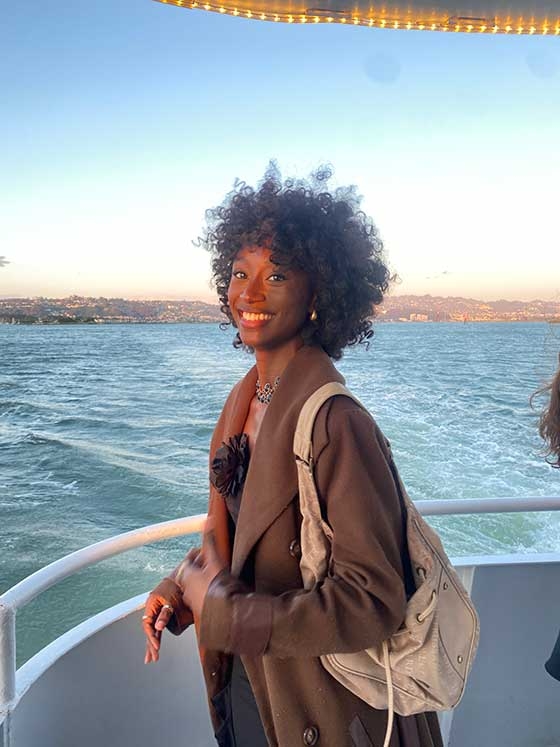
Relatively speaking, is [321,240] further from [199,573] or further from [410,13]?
[410,13]

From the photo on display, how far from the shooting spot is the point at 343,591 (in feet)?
2.23

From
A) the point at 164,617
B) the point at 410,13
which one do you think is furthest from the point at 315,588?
the point at 410,13

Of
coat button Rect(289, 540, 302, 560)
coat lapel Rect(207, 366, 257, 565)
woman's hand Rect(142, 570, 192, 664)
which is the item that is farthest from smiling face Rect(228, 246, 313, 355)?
woman's hand Rect(142, 570, 192, 664)

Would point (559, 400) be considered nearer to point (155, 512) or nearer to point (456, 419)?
point (155, 512)

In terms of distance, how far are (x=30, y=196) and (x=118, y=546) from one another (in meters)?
25.9

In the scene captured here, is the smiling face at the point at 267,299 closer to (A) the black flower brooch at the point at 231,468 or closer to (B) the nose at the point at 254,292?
(B) the nose at the point at 254,292

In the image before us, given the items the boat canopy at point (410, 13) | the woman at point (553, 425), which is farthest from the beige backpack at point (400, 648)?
the boat canopy at point (410, 13)

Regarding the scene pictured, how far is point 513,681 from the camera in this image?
4.90 feet

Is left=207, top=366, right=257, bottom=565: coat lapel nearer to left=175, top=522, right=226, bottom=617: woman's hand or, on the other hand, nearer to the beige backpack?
left=175, top=522, right=226, bottom=617: woman's hand

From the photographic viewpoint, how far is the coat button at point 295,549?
77 centimetres

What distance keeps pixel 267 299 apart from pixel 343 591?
380 mm

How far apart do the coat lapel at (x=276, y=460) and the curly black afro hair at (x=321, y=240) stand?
0.30 ft

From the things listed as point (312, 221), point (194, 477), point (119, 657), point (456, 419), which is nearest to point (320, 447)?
point (312, 221)

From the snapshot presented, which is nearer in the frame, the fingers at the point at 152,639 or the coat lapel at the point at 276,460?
the coat lapel at the point at 276,460
